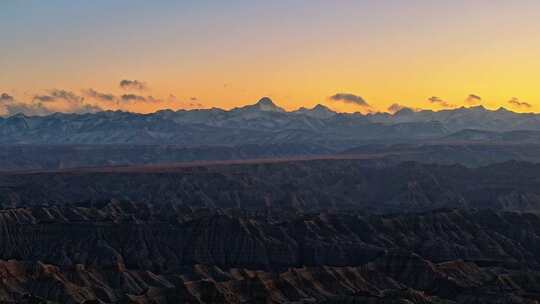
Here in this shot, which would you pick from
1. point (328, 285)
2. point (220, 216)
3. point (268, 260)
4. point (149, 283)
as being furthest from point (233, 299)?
point (220, 216)

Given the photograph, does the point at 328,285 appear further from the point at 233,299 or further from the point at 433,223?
the point at 433,223

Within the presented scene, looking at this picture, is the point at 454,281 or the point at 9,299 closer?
the point at 9,299

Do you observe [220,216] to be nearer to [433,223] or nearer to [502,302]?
[433,223]

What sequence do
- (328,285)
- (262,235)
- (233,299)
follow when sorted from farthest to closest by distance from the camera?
(262,235) → (328,285) → (233,299)

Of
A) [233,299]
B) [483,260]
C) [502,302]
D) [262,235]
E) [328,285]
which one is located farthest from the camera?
[262,235]

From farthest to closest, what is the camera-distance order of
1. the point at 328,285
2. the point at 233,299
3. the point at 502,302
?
the point at 328,285, the point at 233,299, the point at 502,302

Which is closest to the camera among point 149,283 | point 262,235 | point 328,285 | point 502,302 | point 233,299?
point 502,302

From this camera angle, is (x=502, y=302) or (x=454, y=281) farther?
(x=454, y=281)

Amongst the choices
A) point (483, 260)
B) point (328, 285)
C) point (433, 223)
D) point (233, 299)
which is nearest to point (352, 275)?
point (328, 285)

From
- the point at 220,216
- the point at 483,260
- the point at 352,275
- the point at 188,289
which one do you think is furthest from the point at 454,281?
the point at 220,216
